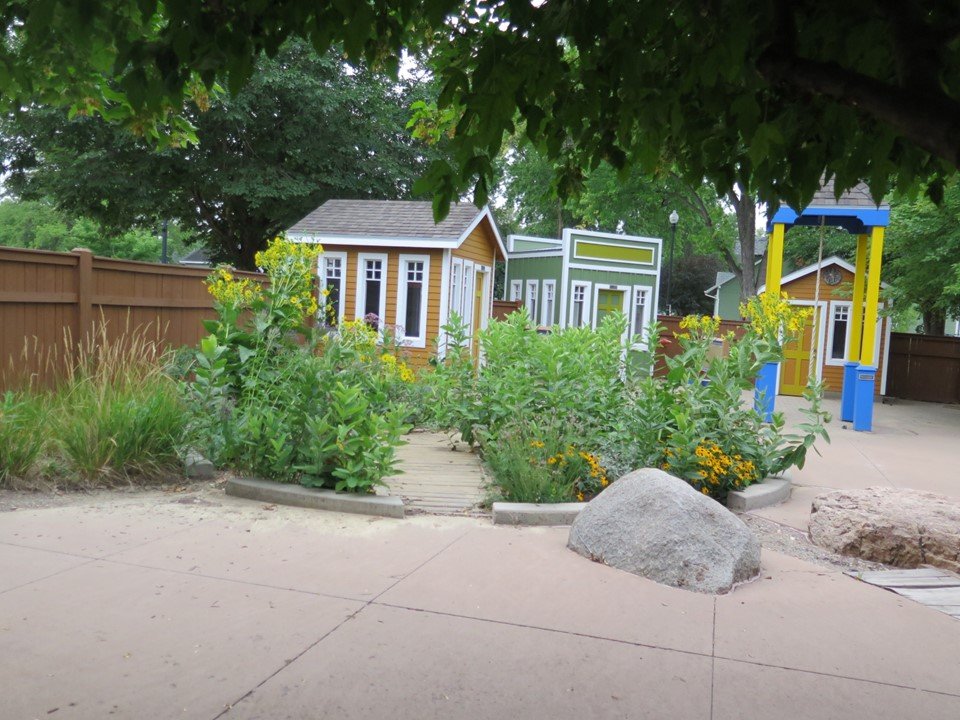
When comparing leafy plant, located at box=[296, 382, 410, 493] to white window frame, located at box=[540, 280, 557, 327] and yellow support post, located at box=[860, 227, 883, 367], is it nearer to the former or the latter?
yellow support post, located at box=[860, 227, 883, 367]

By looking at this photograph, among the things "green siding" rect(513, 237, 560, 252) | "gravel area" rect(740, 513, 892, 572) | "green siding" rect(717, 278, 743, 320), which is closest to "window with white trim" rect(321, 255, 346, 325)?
"gravel area" rect(740, 513, 892, 572)

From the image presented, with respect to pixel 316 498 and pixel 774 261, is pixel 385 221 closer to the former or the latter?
pixel 774 261

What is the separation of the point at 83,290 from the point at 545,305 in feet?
66.8

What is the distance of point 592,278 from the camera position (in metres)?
27.8

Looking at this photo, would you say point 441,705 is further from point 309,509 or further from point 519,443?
point 519,443

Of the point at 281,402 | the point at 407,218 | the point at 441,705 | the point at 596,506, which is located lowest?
the point at 441,705

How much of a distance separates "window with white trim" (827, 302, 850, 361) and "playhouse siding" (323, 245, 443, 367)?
11409 millimetres

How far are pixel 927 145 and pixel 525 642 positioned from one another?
110 inches

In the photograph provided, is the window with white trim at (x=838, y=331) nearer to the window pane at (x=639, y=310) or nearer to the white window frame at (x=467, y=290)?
the window pane at (x=639, y=310)

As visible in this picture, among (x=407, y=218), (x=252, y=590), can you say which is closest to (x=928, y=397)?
(x=407, y=218)

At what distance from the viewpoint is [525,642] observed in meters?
4.11

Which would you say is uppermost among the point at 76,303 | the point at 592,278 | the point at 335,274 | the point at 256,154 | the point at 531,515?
the point at 256,154

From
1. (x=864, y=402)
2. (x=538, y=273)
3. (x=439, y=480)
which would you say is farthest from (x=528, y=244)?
(x=439, y=480)

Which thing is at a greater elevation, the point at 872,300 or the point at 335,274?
the point at 335,274
